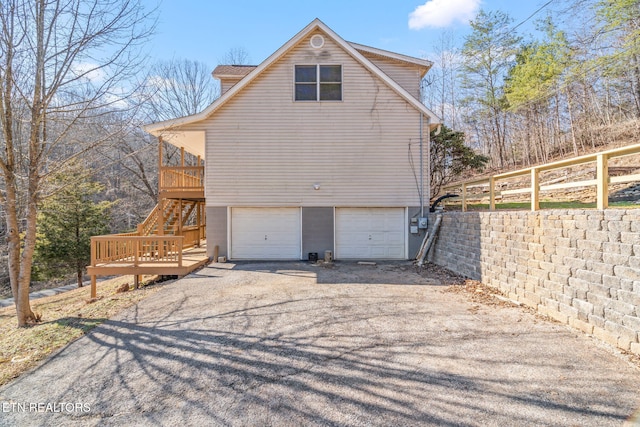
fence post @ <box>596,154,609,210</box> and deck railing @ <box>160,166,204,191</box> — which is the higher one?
deck railing @ <box>160,166,204,191</box>

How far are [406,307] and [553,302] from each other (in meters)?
2.19

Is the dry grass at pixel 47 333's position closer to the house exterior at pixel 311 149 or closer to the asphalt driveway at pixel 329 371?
the asphalt driveway at pixel 329 371

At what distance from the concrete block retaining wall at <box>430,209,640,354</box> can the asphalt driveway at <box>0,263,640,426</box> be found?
334mm

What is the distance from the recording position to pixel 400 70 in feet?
40.2

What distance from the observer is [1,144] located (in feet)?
21.2

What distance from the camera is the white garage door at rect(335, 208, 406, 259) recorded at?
1092 centimetres

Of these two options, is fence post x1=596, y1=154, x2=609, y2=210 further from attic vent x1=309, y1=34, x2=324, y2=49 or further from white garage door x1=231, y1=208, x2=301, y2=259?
attic vent x1=309, y1=34, x2=324, y2=49

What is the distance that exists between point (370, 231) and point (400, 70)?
6221 millimetres

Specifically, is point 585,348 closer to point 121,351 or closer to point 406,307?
point 406,307

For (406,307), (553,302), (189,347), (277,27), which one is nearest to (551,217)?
(553,302)

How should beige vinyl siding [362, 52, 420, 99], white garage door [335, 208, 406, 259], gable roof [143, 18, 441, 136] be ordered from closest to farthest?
gable roof [143, 18, 441, 136] < white garage door [335, 208, 406, 259] < beige vinyl siding [362, 52, 420, 99]

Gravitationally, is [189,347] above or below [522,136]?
below

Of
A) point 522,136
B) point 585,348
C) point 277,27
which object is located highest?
point 277,27

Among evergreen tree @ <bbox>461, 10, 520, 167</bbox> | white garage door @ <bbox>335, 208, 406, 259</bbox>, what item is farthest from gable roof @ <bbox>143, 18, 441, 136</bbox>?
evergreen tree @ <bbox>461, 10, 520, 167</bbox>
